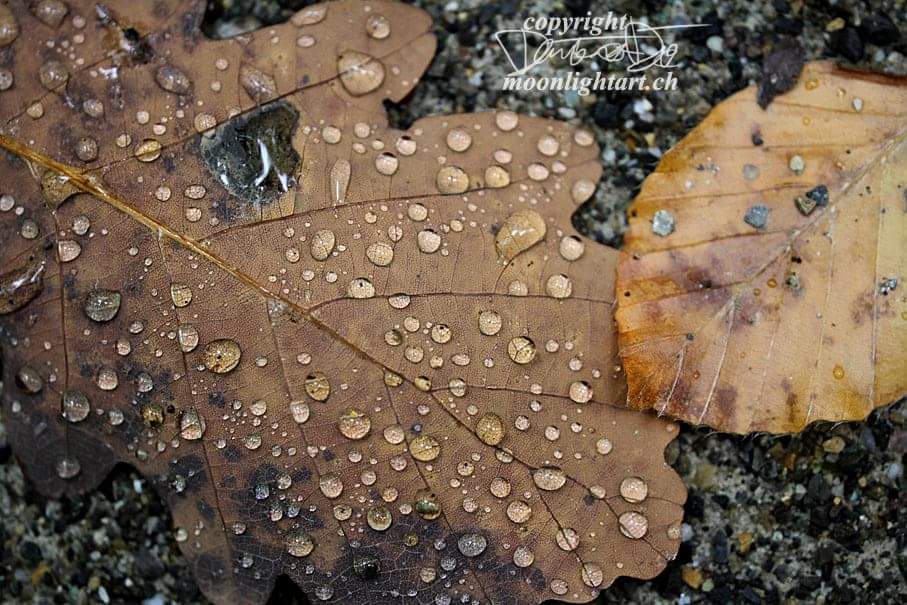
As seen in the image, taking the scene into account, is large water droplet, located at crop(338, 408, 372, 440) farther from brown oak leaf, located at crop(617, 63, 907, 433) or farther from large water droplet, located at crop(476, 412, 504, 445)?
brown oak leaf, located at crop(617, 63, 907, 433)

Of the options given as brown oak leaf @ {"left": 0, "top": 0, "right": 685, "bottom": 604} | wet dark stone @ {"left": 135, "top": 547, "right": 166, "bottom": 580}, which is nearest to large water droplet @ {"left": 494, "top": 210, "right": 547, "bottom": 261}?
brown oak leaf @ {"left": 0, "top": 0, "right": 685, "bottom": 604}

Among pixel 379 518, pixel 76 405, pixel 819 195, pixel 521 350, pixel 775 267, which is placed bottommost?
pixel 379 518

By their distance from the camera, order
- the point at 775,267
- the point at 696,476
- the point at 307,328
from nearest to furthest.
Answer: the point at 307,328
the point at 775,267
the point at 696,476

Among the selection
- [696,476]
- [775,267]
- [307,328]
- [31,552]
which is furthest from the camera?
[31,552]

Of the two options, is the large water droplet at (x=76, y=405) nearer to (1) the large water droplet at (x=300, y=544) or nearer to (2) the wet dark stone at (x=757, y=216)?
(1) the large water droplet at (x=300, y=544)

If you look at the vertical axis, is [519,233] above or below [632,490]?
above

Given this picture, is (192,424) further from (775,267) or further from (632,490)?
(775,267)

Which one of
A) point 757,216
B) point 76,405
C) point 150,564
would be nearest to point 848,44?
point 757,216
